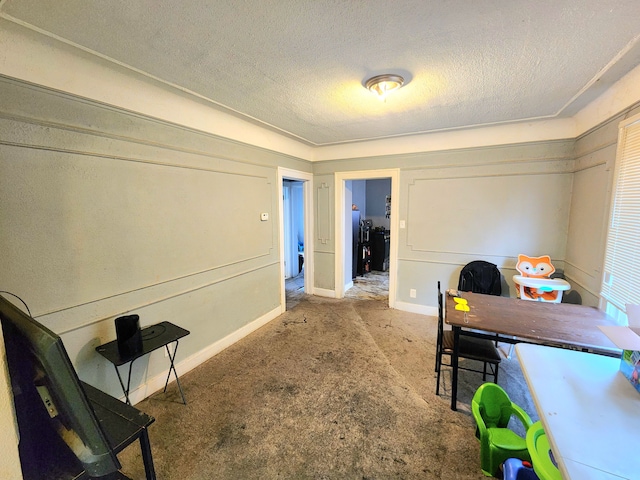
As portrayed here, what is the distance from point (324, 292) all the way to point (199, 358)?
7.57 feet

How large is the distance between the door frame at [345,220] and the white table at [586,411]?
2.49 meters

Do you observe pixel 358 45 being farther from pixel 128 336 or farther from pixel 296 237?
pixel 296 237

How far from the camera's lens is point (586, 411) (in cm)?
101

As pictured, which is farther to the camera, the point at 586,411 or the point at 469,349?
the point at 469,349

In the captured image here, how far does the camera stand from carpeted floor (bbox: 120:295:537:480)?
1591 millimetres

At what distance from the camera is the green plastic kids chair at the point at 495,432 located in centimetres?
146

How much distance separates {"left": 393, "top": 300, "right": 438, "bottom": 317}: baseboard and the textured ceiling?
2550 millimetres

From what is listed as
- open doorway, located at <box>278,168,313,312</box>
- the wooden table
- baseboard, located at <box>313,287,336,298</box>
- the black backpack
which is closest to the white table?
the wooden table

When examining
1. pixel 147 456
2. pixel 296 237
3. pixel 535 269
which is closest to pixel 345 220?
pixel 296 237

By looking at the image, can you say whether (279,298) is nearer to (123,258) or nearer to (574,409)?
(123,258)

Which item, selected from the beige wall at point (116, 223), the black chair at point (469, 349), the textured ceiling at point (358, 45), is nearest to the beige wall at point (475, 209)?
the textured ceiling at point (358, 45)

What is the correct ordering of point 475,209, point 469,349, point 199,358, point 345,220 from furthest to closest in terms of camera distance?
1. point 345,220
2. point 475,209
3. point 199,358
4. point 469,349

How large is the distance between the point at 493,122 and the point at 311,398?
3.36m

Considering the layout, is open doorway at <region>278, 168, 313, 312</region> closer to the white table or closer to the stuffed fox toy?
the stuffed fox toy
